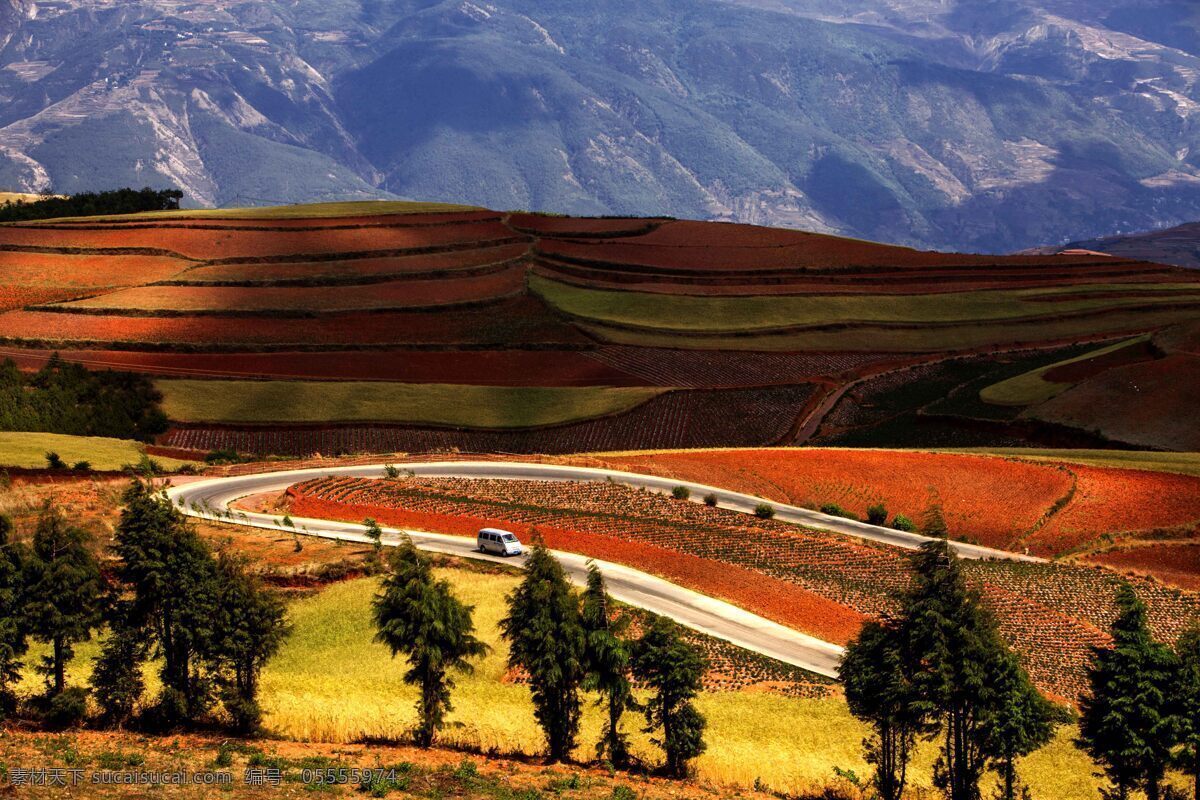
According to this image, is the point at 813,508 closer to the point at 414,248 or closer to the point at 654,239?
the point at 414,248

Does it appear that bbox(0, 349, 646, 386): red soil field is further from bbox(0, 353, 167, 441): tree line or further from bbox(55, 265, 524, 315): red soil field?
bbox(55, 265, 524, 315): red soil field

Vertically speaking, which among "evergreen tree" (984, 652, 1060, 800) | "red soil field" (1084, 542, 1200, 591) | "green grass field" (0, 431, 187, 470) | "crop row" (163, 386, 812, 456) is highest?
"crop row" (163, 386, 812, 456)

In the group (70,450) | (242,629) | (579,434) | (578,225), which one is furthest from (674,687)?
(578,225)

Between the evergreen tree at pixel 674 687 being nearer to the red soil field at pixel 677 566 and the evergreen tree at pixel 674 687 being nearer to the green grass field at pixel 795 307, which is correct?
the red soil field at pixel 677 566

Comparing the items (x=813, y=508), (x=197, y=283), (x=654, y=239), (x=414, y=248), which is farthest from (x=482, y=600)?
(x=654, y=239)

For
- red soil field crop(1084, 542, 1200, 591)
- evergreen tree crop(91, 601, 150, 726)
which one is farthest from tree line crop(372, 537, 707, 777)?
red soil field crop(1084, 542, 1200, 591)
